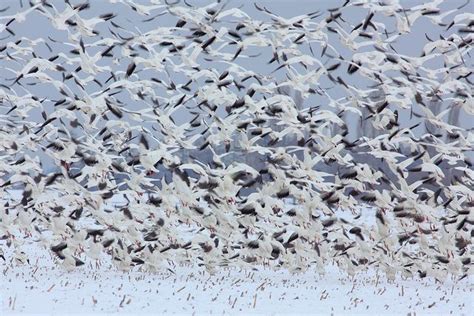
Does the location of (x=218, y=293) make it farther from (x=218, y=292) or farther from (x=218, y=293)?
(x=218, y=292)

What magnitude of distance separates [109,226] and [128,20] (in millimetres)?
4176

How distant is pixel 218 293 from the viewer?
11.8 meters

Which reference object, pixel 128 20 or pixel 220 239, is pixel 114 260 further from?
pixel 128 20

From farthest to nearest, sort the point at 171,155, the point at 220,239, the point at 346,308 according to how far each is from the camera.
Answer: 1. the point at 220,239
2. the point at 171,155
3. the point at 346,308

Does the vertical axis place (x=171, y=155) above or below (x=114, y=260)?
above

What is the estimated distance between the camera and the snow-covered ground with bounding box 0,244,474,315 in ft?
35.4

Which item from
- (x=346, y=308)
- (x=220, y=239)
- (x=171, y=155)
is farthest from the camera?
(x=220, y=239)

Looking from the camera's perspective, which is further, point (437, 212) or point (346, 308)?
point (437, 212)

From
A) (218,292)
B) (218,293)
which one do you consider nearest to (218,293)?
(218,293)

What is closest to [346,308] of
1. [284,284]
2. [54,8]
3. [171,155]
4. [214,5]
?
[284,284]

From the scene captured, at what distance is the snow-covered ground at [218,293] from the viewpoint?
10797 millimetres

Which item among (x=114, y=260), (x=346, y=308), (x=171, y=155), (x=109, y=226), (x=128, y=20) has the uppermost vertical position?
(x=128, y=20)

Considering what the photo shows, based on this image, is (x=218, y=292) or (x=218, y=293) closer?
(x=218, y=293)

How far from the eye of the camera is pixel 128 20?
44.9ft
